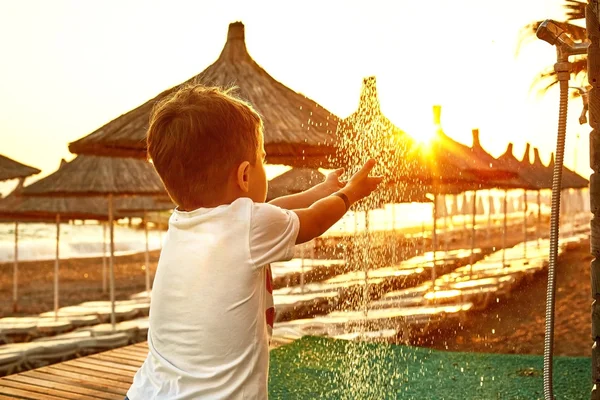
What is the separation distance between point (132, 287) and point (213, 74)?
1466cm

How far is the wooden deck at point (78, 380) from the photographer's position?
3.55 metres

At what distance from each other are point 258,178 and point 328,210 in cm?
17

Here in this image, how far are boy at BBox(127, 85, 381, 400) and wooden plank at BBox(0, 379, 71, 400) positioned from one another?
2.23 metres

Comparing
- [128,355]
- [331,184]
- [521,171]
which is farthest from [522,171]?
[331,184]

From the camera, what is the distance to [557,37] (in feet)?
7.51

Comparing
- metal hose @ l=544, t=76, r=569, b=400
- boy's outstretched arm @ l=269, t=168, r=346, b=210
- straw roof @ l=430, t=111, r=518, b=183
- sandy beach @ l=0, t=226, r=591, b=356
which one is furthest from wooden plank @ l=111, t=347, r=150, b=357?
straw roof @ l=430, t=111, r=518, b=183

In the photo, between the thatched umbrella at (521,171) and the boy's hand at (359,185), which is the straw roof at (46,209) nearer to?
the thatched umbrella at (521,171)

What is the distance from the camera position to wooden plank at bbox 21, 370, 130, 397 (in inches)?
146

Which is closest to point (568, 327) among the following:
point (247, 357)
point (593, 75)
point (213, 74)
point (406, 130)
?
point (406, 130)

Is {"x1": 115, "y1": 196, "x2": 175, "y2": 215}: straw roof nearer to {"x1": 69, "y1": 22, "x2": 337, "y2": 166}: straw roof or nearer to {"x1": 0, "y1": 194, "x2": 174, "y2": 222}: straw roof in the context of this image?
{"x1": 0, "y1": 194, "x2": 174, "y2": 222}: straw roof

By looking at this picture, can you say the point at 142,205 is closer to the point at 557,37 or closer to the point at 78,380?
the point at 78,380

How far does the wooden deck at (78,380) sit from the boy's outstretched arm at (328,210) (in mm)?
2327

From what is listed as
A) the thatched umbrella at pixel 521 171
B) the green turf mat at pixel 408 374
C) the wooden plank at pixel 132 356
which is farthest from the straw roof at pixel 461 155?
the wooden plank at pixel 132 356

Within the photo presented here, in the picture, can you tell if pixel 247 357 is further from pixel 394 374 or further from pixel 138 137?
pixel 138 137
